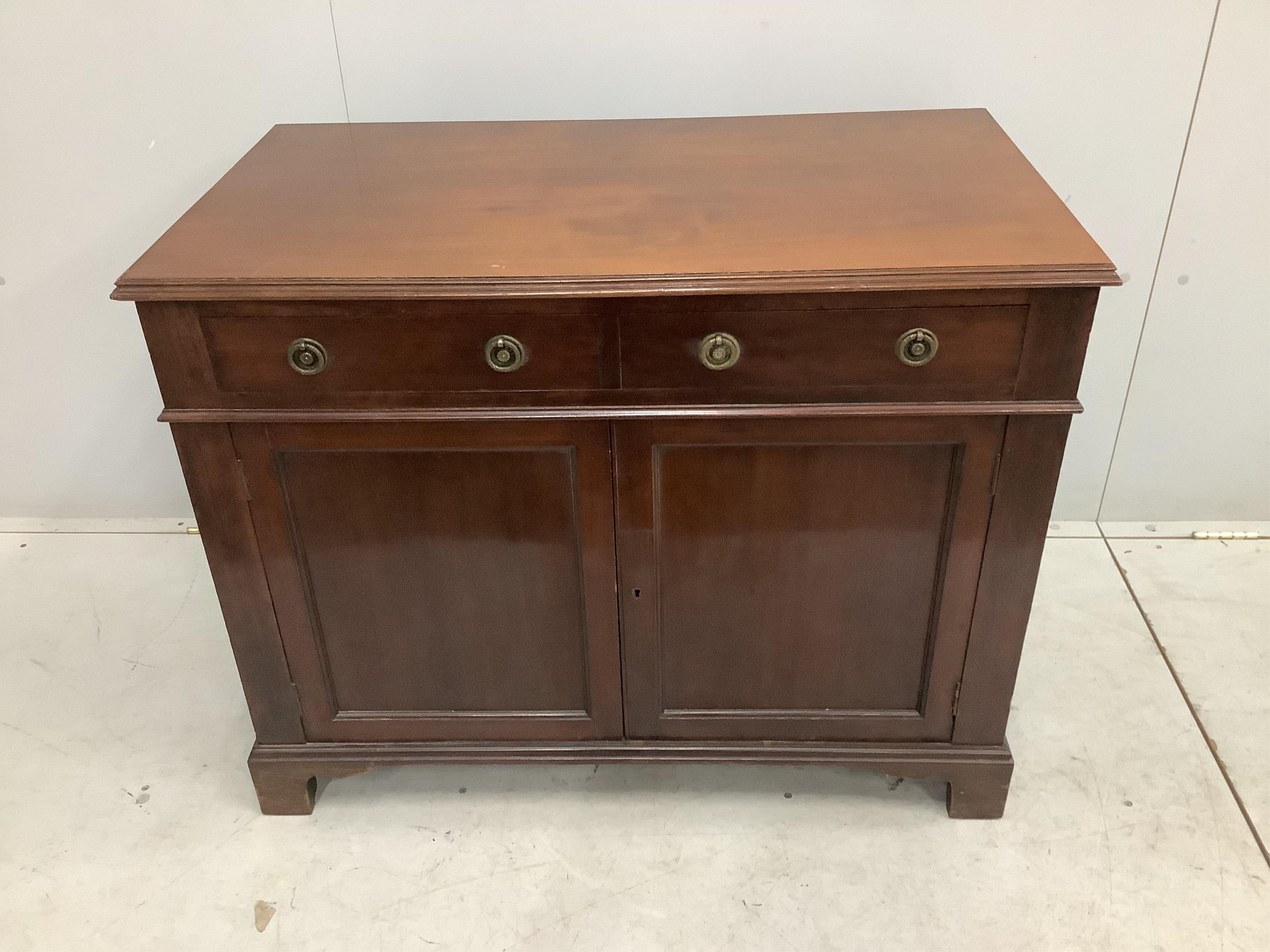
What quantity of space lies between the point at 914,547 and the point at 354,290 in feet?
2.83

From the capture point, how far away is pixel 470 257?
4.45 ft

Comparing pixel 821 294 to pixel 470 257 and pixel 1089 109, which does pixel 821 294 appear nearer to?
pixel 470 257

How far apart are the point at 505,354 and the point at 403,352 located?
5.4 inches

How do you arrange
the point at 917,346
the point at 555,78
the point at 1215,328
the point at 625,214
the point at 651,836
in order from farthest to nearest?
the point at 1215,328 < the point at 555,78 < the point at 651,836 < the point at 625,214 < the point at 917,346

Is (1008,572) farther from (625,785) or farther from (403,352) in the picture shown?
(403,352)

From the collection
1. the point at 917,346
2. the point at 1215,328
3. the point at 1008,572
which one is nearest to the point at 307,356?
the point at 917,346

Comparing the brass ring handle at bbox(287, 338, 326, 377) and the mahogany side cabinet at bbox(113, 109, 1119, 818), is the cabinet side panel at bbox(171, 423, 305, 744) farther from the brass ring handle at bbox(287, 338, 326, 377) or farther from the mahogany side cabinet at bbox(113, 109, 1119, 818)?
the brass ring handle at bbox(287, 338, 326, 377)

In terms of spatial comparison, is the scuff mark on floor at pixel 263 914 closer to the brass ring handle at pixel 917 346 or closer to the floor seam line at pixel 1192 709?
the brass ring handle at pixel 917 346

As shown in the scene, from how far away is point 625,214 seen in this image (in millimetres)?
1465

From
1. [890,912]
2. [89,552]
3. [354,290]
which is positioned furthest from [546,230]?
[89,552]

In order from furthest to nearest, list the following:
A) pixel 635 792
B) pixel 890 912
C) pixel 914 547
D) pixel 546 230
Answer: pixel 635 792 → pixel 890 912 → pixel 914 547 → pixel 546 230

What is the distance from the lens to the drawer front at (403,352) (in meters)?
1.35

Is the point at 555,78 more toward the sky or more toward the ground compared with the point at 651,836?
more toward the sky

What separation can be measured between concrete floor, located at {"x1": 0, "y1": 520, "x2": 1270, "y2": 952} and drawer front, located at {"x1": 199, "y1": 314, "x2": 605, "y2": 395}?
82cm
